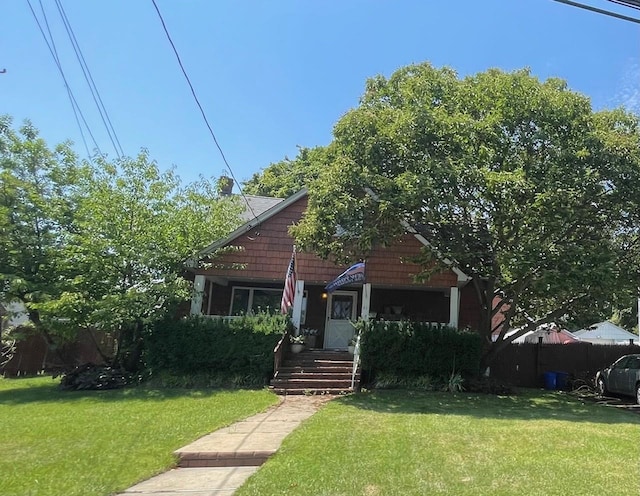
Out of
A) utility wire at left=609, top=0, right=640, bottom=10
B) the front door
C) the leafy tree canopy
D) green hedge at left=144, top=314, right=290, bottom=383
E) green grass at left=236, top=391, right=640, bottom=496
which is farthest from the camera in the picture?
the leafy tree canopy

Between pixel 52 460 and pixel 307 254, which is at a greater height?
pixel 307 254

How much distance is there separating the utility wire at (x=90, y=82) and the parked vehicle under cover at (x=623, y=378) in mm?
15266

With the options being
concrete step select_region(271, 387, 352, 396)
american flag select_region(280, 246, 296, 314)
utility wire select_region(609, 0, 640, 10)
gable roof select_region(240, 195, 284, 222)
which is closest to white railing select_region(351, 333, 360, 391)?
concrete step select_region(271, 387, 352, 396)

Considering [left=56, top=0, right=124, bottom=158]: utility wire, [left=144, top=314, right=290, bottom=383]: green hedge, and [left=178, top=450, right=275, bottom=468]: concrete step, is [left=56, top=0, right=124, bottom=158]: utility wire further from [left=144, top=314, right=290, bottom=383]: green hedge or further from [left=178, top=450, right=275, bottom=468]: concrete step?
[left=178, top=450, right=275, bottom=468]: concrete step

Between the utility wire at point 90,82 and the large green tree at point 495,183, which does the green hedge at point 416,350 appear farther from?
the utility wire at point 90,82

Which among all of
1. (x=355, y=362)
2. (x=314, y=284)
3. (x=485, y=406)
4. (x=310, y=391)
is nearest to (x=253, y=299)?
(x=314, y=284)

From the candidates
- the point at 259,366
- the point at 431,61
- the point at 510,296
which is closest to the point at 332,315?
the point at 259,366

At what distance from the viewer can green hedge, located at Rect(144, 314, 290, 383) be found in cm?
1307

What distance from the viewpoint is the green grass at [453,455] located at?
495 cm

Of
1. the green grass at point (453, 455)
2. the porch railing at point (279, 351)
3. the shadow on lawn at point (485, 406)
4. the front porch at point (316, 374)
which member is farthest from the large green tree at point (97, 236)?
the green grass at point (453, 455)

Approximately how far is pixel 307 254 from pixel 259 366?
379 centimetres

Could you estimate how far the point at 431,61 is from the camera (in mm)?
14062

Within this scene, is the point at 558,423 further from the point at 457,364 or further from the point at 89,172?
the point at 89,172

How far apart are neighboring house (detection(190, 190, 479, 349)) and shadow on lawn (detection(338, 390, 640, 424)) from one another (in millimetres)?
2807
